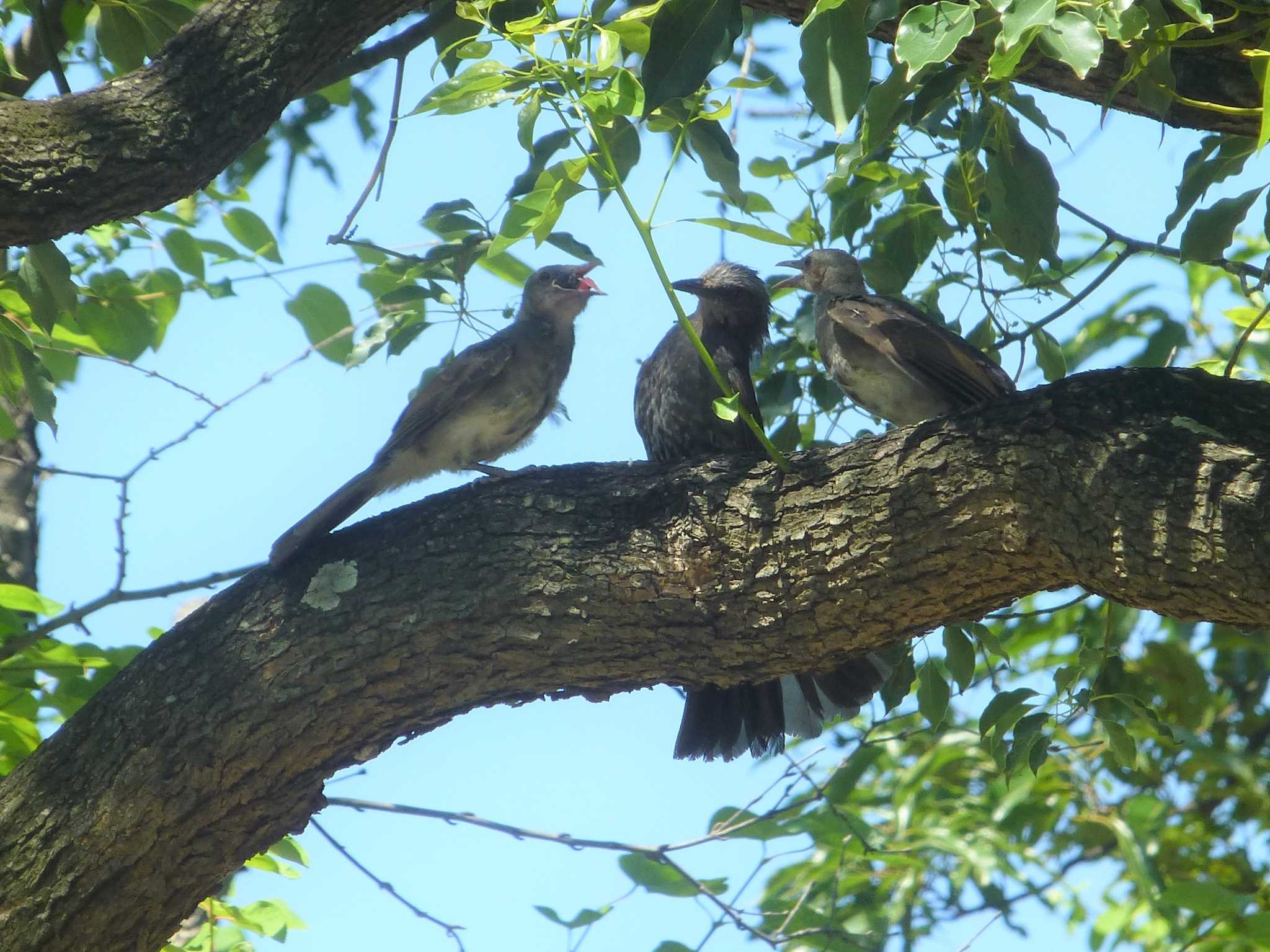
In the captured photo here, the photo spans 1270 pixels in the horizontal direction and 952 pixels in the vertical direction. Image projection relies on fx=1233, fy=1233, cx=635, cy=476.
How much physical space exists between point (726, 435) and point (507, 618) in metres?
1.40

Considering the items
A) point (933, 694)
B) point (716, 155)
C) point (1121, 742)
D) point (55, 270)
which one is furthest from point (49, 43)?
point (1121, 742)

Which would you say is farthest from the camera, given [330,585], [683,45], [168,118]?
[330,585]

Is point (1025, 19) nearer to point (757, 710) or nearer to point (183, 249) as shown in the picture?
point (757, 710)

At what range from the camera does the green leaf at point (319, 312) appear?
4.30m

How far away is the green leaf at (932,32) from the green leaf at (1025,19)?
10cm

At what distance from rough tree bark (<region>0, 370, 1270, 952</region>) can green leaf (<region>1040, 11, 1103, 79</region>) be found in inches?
33.3

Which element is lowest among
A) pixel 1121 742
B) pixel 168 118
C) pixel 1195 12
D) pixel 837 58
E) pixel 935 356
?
pixel 168 118

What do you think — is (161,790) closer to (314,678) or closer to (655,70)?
(314,678)

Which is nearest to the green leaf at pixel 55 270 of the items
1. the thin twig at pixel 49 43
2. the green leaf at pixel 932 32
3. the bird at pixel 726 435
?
the thin twig at pixel 49 43

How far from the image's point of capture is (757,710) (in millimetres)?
3629

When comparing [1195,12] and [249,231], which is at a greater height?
[249,231]

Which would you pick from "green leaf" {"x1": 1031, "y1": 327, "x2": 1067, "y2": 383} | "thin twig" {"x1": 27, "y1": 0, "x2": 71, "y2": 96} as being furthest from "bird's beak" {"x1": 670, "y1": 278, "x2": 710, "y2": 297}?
"thin twig" {"x1": 27, "y1": 0, "x2": 71, "y2": 96}

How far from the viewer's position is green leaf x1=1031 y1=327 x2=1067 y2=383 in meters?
3.83

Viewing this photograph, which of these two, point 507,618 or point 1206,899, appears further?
point 1206,899
